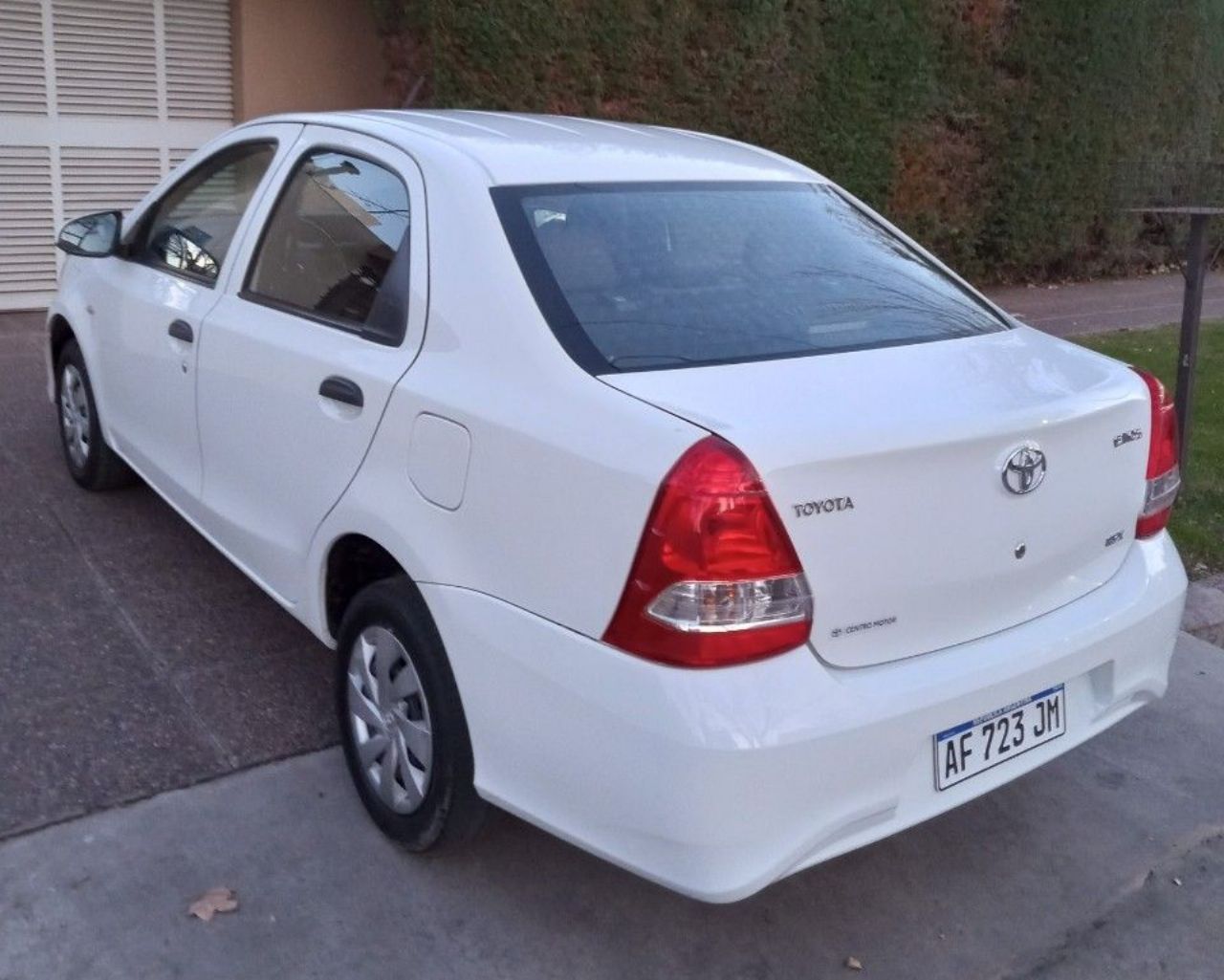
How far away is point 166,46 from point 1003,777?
8221mm

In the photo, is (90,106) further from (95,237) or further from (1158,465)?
(1158,465)

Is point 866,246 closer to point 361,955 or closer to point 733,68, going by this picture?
point 361,955

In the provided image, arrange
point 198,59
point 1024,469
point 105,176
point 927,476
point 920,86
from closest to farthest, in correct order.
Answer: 1. point 927,476
2. point 1024,469
3. point 105,176
4. point 198,59
5. point 920,86

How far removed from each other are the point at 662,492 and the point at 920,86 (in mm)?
10071

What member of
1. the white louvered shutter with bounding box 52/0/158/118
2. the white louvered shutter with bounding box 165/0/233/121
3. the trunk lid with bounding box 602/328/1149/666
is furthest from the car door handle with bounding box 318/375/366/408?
the white louvered shutter with bounding box 165/0/233/121

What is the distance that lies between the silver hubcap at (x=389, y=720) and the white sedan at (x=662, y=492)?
12mm

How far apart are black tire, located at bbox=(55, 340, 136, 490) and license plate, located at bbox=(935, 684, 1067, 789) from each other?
3721 mm

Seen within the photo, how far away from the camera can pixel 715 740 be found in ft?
8.70

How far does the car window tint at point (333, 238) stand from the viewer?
3.68 m

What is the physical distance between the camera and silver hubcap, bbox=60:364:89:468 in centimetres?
568

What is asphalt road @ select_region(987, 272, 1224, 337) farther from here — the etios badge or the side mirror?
the etios badge

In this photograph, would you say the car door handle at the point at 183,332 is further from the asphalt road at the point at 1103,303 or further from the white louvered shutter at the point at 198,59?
the asphalt road at the point at 1103,303

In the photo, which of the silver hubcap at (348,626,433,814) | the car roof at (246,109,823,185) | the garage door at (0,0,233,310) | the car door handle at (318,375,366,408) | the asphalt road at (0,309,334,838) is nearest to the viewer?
the silver hubcap at (348,626,433,814)

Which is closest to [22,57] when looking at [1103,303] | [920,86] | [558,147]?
[558,147]
